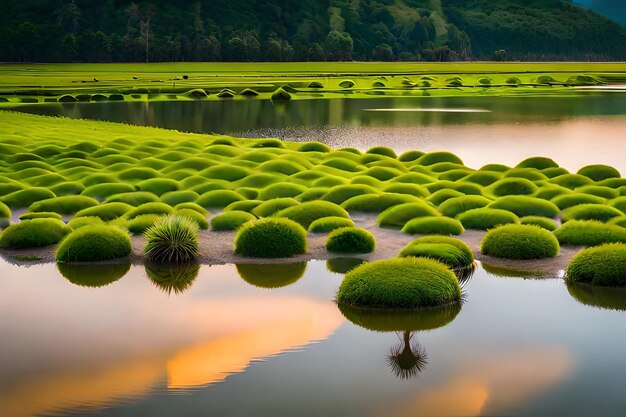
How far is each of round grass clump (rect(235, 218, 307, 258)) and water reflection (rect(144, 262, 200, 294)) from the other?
1.67 meters

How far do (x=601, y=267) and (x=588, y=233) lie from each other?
4.24 m

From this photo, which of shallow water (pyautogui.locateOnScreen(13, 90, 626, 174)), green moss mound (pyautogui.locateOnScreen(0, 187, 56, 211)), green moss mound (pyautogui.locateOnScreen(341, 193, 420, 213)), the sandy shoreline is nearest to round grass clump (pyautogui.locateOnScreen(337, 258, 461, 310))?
the sandy shoreline

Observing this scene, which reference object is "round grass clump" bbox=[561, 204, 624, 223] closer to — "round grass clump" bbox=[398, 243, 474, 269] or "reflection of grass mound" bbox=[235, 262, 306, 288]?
"round grass clump" bbox=[398, 243, 474, 269]

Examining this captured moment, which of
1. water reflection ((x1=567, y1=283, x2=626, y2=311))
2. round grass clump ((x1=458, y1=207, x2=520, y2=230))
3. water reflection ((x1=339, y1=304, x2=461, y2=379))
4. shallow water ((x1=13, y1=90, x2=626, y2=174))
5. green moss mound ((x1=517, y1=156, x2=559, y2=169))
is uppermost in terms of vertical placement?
green moss mound ((x1=517, y1=156, x2=559, y2=169))

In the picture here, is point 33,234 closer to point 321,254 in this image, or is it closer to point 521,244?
point 321,254

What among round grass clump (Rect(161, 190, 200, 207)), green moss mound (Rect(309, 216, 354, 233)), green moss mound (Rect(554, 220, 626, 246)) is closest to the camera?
green moss mound (Rect(554, 220, 626, 246))

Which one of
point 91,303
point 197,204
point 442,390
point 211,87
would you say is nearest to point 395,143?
point 197,204

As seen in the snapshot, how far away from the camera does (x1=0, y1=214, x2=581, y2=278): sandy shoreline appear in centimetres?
2175

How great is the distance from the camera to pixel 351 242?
23.4m

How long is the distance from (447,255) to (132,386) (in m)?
10.2

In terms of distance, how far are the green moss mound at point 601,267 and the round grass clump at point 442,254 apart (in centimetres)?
279

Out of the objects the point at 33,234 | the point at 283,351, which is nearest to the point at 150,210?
the point at 33,234

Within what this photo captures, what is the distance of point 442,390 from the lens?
13.7 metres

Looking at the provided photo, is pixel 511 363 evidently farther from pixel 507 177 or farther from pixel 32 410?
pixel 507 177
